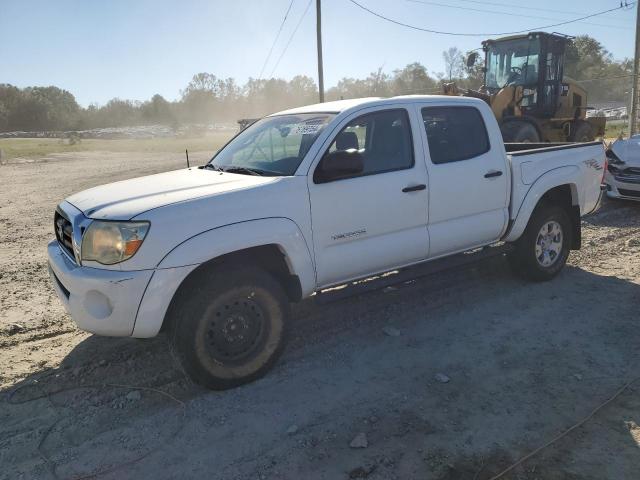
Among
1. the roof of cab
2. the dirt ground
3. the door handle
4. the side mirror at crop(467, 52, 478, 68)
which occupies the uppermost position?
the side mirror at crop(467, 52, 478, 68)

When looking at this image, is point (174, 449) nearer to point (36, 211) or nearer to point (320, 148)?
point (320, 148)

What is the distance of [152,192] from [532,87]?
12937mm

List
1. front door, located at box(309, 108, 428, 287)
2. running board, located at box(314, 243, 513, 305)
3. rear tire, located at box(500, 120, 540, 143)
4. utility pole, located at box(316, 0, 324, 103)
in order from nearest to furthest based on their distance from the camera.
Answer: front door, located at box(309, 108, 428, 287), running board, located at box(314, 243, 513, 305), rear tire, located at box(500, 120, 540, 143), utility pole, located at box(316, 0, 324, 103)

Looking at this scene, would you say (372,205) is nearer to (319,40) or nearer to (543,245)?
(543,245)

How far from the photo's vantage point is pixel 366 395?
3543 mm

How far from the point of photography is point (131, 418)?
3363mm

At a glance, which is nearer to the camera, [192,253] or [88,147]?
[192,253]

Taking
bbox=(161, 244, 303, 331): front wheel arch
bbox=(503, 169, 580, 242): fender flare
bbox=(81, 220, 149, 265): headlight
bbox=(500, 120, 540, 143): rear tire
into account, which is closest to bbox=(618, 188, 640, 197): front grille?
bbox=(500, 120, 540, 143): rear tire

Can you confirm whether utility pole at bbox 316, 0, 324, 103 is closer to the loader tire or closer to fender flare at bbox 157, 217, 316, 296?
the loader tire

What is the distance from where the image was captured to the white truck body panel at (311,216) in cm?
329

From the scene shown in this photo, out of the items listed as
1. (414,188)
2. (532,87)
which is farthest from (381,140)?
(532,87)

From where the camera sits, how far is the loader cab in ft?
44.9

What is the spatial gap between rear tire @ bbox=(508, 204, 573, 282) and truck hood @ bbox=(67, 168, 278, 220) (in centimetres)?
306

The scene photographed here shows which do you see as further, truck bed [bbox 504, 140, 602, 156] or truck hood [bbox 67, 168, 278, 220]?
truck bed [bbox 504, 140, 602, 156]
